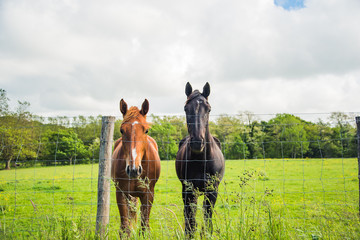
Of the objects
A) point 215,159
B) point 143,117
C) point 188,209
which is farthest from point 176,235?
point 143,117

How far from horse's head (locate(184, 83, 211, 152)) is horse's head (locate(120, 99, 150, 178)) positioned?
2.54 ft

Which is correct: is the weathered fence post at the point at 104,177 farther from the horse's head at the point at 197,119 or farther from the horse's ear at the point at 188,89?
the horse's ear at the point at 188,89

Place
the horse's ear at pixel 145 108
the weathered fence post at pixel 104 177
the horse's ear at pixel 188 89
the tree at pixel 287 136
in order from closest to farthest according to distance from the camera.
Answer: the weathered fence post at pixel 104 177, the tree at pixel 287 136, the horse's ear at pixel 145 108, the horse's ear at pixel 188 89

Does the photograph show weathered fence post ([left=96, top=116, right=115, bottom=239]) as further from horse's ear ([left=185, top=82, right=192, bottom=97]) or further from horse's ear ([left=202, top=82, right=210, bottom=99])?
horse's ear ([left=202, top=82, right=210, bottom=99])

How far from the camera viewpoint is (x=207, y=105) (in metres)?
3.90

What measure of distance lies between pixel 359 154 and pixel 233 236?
2783 mm

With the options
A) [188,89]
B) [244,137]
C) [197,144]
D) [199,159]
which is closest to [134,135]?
[197,144]

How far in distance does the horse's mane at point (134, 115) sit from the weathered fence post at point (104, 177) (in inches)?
12.9

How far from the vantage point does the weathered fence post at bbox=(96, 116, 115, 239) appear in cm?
346

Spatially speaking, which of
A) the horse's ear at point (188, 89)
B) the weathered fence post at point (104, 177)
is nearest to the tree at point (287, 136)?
the horse's ear at point (188, 89)

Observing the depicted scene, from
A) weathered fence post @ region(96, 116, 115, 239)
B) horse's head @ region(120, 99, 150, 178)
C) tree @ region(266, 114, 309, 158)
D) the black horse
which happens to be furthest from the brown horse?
tree @ region(266, 114, 309, 158)

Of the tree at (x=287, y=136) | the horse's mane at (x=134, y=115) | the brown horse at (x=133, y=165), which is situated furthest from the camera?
the horse's mane at (x=134, y=115)

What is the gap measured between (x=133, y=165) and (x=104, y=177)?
0.47 meters

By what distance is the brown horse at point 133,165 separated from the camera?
141 inches
